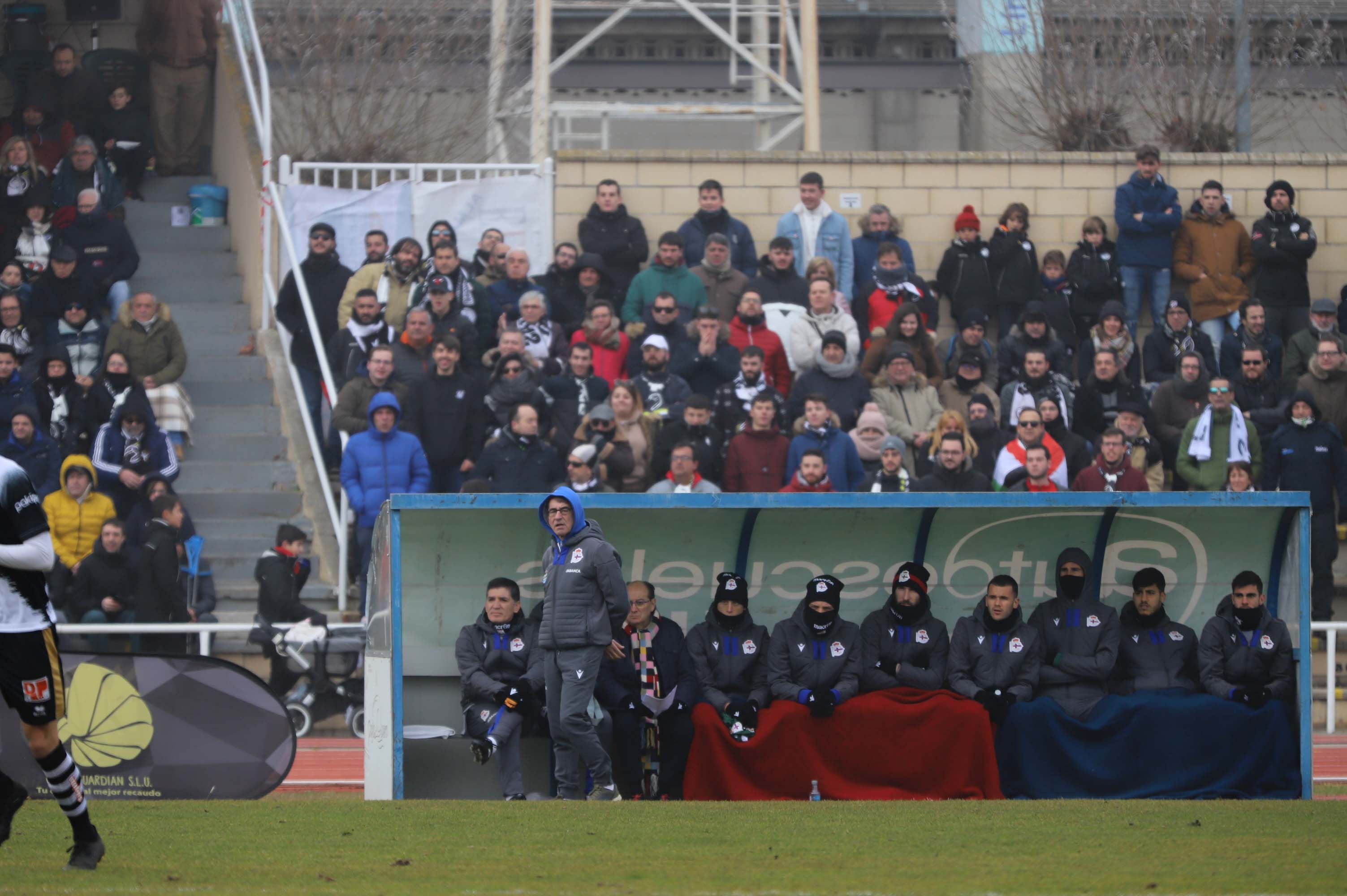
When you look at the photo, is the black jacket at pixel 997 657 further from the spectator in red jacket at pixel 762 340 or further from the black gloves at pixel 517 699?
the spectator in red jacket at pixel 762 340

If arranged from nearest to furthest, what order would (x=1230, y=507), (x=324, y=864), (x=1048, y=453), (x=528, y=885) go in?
(x=528, y=885)
(x=324, y=864)
(x=1230, y=507)
(x=1048, y=453)

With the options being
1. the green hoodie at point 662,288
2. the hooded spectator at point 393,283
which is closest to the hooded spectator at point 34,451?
the hooded spectator at point 393,283

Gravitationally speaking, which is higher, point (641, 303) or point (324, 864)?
point (641, 303)

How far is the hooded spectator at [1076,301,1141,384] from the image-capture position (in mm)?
16547

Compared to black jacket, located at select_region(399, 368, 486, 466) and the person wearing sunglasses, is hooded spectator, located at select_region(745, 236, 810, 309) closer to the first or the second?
black jacket, located at select_region(399, 368, 486, 466)

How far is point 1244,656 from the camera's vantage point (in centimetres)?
1149

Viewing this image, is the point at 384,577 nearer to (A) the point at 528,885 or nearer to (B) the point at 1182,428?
(A) the point at 528,885

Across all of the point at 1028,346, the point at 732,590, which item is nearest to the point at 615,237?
the point at 1028,346

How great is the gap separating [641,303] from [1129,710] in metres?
6.83

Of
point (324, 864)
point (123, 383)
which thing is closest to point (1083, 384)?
point (123, 383)

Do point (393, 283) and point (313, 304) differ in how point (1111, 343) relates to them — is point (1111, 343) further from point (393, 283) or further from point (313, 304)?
point (313, 304)

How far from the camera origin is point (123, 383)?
1564 centimetres

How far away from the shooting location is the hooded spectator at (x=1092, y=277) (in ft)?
57.4

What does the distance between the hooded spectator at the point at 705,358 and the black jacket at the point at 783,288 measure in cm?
111
